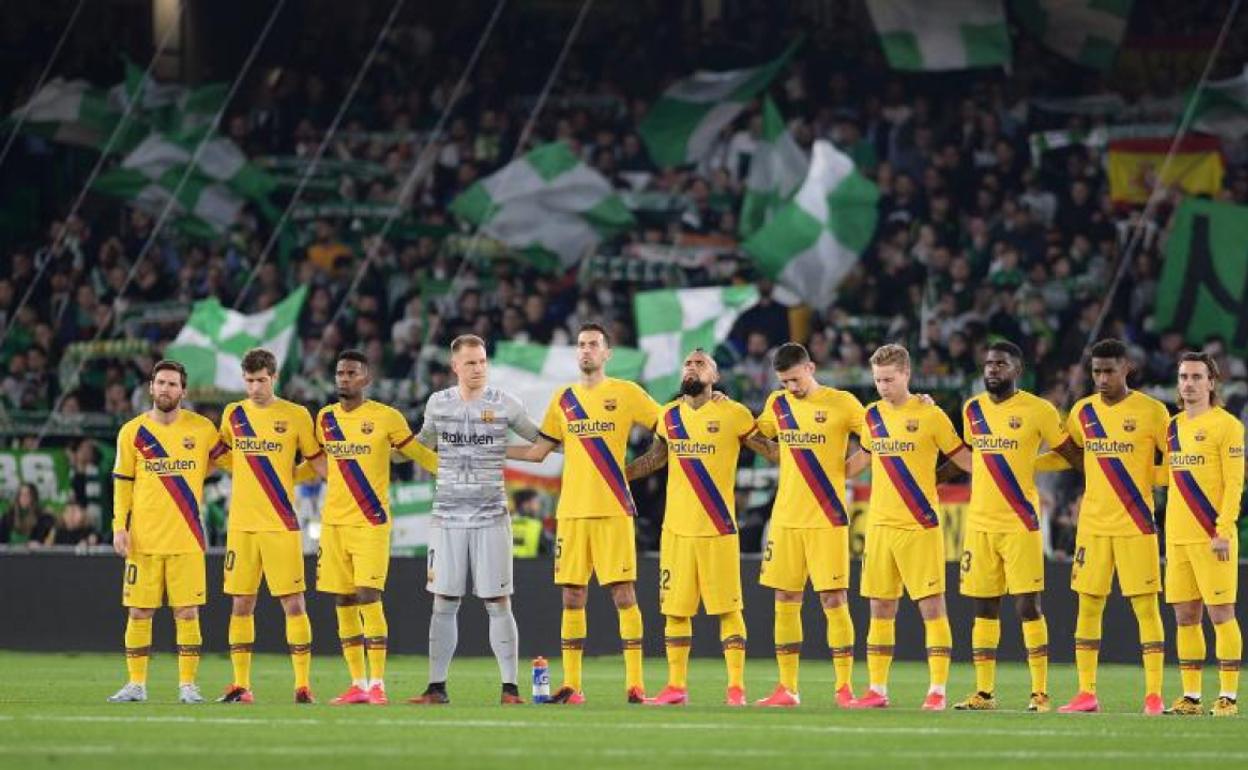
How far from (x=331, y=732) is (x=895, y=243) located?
16.1 metres

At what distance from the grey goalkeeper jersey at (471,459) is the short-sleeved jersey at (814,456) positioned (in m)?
1.84

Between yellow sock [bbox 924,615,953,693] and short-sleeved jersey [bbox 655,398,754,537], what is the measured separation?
152 centimetres

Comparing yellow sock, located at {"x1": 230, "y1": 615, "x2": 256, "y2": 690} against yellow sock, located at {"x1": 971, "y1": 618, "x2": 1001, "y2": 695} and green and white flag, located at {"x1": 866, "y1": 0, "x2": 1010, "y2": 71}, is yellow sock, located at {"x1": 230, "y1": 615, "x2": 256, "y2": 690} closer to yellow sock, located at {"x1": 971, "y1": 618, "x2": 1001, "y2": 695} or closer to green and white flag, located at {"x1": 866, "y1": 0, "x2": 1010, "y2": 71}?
yellow sock, located at {"x1": 971, "y1": 618, "x2": 1001, "y2": 695}

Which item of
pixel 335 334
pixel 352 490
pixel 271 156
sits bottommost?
pixel 352 490

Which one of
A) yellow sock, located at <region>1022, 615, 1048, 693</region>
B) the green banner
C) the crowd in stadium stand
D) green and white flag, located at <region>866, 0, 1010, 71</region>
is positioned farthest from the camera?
green and white flag, located at <region>866, 0, 1010, 71</region>

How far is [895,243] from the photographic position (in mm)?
29625

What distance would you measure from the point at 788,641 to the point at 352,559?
2.94 meters

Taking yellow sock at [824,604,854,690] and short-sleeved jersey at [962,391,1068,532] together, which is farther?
yellow sock at [824,604,854,690]

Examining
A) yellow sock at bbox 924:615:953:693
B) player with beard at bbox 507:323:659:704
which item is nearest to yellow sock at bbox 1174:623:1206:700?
yellow sock at bbox 924:615:953:693

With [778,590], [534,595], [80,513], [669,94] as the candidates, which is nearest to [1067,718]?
[778,590]

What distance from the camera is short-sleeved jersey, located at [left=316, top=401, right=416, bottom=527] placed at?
17.9m

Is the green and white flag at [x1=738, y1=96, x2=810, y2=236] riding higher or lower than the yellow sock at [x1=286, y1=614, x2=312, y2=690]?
higher

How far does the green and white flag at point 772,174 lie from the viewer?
96.0 feet

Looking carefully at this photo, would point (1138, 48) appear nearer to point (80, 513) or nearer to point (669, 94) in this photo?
point (669, 94)
